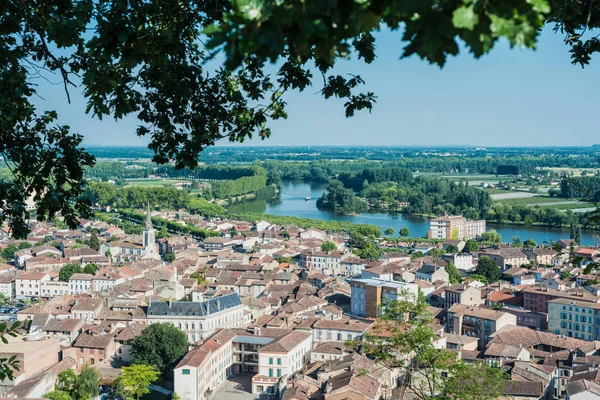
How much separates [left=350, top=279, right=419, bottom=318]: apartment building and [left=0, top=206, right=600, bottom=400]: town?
3 cm

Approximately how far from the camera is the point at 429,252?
23344 millimetres

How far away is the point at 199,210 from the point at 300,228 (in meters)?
9.02

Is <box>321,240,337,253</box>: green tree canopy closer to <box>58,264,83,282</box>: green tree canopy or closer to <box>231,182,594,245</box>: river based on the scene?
<box>231,182,594,245</box>: river

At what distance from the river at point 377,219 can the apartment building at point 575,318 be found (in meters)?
13.9

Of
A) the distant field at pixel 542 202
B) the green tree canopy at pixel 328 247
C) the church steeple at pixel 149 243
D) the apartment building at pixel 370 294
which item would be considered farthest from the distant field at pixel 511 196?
the apartment building at pixel 370 294

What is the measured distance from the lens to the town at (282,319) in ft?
30.6

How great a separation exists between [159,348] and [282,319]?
283 cm

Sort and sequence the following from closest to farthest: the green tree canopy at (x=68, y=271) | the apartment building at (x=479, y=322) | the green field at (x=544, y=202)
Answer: the apartment building at (x=479, y=322), the green tree canopy at (x=68, y=271), the green field at (x=544, y=202)

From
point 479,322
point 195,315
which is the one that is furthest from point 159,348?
point 479,322

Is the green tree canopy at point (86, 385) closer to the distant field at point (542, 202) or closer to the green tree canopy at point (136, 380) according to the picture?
the green tree canopy at point (136, 380)

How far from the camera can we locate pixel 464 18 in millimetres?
899

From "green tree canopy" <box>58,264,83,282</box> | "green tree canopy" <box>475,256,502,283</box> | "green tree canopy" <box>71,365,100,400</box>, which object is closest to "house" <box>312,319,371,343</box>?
"green tree canopy" <box>71,365,100,400</box>

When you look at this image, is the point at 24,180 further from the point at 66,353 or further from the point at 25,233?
the point at 66,353

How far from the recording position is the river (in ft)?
92.9
